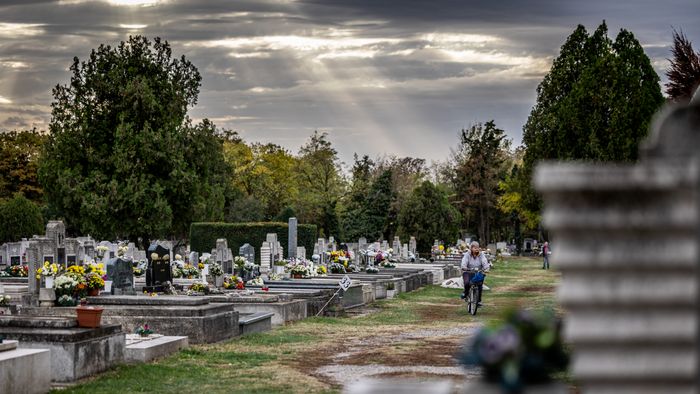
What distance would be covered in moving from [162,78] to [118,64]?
8.74 feet

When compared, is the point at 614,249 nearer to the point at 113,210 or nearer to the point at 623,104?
the point at 623,104

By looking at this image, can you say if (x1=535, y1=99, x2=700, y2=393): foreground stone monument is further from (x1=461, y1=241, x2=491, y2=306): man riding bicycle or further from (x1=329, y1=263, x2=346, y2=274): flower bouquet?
(x1=329, y1=263, x2=346, y2=274): flower bouquet

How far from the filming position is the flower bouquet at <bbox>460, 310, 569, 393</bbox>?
3990 mm

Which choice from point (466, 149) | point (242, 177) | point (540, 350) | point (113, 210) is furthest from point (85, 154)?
point (540, 350)

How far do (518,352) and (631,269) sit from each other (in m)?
0.60

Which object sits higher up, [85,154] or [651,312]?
[85,154]

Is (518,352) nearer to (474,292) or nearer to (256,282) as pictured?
(474,292)

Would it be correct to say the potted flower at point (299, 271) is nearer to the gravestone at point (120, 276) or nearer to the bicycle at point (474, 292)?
the bicycle at point (474, 292)

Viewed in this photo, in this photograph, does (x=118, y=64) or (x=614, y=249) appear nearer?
(x=614, y=249)

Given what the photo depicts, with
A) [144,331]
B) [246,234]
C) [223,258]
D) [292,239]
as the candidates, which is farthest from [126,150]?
[144,331]

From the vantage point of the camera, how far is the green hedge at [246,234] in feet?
163

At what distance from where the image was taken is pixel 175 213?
61156 millimetres

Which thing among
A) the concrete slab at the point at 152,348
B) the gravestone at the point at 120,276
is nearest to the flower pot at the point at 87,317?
the concrete slab at the point at 152,348

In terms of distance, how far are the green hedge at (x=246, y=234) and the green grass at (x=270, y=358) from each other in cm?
2156
